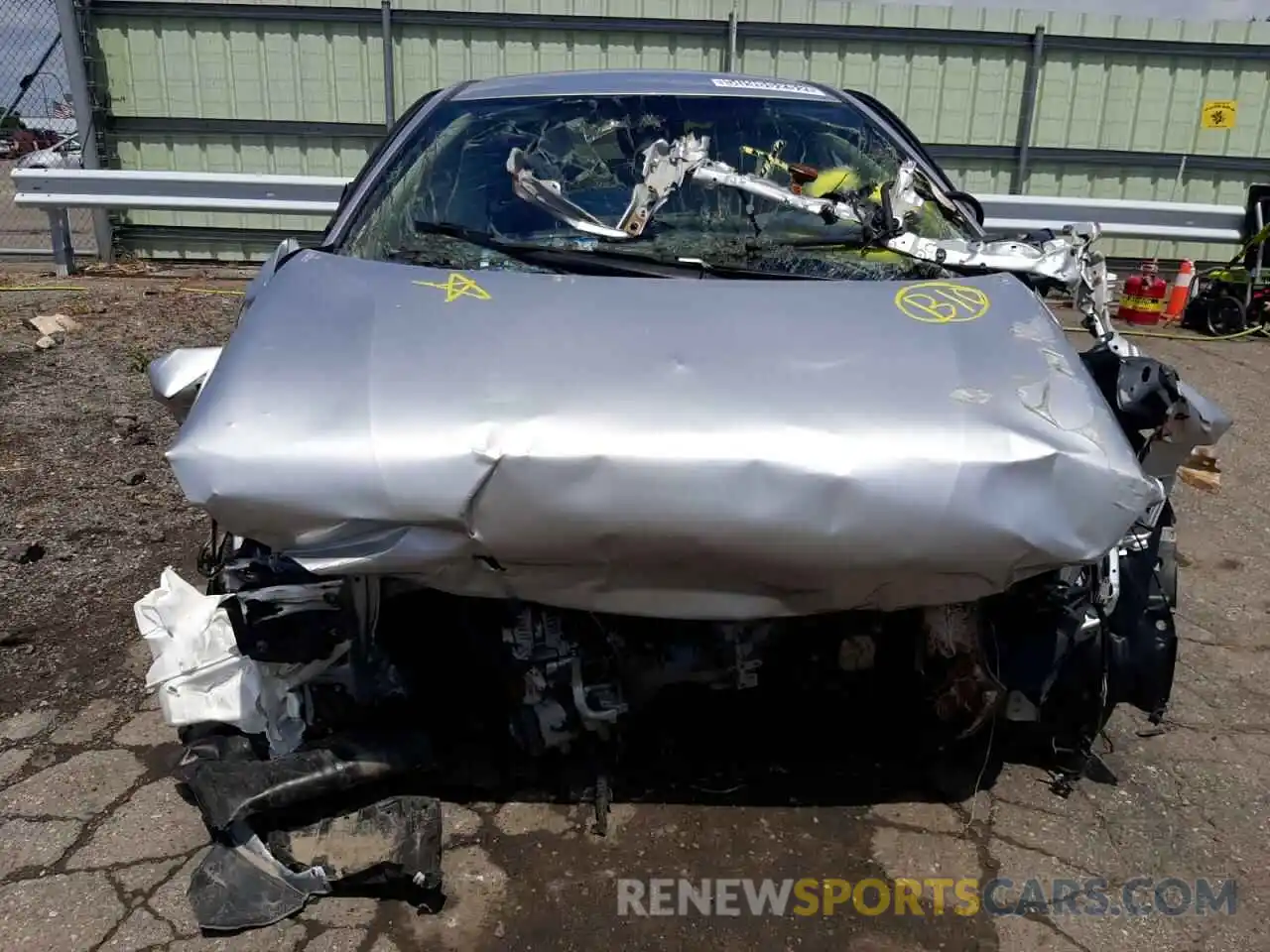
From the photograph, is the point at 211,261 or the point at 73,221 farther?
the point at 73,221

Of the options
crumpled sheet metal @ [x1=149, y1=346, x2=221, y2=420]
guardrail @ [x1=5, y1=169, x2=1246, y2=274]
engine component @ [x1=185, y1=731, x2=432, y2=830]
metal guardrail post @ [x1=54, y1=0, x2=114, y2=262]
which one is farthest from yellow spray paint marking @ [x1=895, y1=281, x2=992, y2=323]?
metal guardrail post @ [x1=54, y1=0, x2=114, y2=262]

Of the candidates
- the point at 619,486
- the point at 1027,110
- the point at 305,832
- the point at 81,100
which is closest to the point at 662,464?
the point at 619,486

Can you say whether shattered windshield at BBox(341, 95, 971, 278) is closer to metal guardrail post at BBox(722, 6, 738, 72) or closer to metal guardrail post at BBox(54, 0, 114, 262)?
metal guardrail post at BBox(722, 6, 738, 72)

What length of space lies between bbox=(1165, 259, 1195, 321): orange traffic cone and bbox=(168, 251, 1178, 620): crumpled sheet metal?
7.17 m

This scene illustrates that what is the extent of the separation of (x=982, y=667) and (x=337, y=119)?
8.31m

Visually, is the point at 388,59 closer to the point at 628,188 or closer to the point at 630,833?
the point at 628,188

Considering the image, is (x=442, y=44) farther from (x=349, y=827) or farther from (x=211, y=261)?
(x=349, y=827)

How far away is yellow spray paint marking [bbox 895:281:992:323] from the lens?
7.44ft

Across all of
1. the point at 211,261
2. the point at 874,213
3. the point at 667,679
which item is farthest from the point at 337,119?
the point at 667,679

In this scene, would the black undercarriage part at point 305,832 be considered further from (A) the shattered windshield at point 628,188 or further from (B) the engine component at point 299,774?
(A) the shattered windshield at point 628,188

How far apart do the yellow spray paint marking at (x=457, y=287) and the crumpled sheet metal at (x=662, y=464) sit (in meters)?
0.17

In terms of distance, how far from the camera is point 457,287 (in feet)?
7.63

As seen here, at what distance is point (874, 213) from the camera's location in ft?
9.19

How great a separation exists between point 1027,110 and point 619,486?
8825 millimetres
